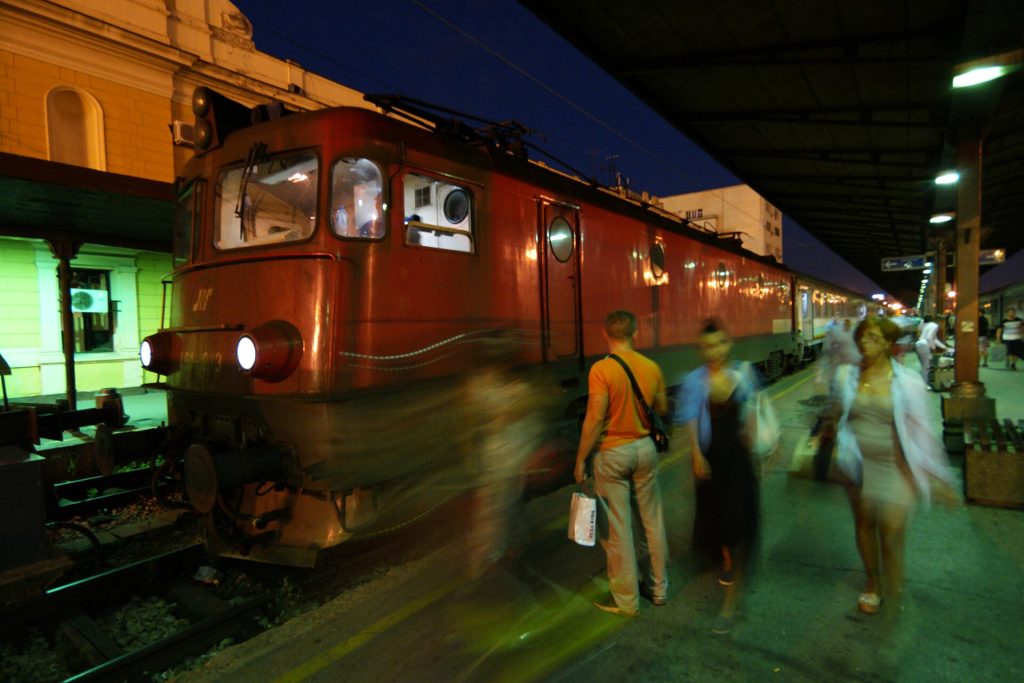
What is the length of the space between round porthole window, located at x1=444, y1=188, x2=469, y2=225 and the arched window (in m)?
12.2

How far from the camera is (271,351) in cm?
379

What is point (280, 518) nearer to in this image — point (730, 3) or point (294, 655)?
point (294, 655)

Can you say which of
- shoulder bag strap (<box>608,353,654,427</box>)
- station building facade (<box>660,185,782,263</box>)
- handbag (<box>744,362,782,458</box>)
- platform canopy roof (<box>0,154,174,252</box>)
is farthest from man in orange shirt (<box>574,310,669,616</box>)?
station building facade (<box>660,185,782,263</box>)

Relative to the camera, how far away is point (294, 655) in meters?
3.29

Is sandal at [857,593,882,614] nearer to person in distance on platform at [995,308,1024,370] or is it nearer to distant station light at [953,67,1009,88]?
distant station light at [953,67,1009,88]

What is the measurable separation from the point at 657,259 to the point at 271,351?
225 inches

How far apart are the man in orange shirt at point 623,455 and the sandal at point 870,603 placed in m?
1.15

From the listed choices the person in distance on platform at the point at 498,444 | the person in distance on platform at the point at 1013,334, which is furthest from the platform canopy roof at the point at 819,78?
the person in distance on platform at the point at 1013,334

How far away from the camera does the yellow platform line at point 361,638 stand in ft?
10.2

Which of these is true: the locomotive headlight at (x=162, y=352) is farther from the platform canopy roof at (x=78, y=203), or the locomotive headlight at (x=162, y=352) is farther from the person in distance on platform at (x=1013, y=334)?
the person in distance on platform at (x=1013, y=334)

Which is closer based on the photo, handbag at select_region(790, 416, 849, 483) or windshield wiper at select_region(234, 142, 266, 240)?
A: windshield wiper at select_region(234, 142, 266, 240)

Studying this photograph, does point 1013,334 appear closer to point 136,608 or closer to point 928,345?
point 928,345

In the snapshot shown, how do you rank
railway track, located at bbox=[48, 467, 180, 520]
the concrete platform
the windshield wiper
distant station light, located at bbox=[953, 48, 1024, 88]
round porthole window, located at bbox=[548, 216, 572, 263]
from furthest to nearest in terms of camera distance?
railway track, located at bbox=[48, 467, 180, 520], round porthole window, located at bbox=[548, 216, 572, 263], distant station light, located at bbox=[953, 48, 1024, 88], the windshield wiper, the concrete platform

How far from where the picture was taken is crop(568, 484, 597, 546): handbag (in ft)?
11.0
